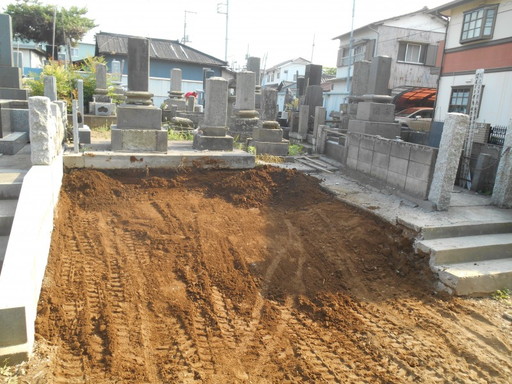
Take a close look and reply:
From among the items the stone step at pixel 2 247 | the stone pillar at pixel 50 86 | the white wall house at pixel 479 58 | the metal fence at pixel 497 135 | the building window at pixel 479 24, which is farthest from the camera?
the building window at pixel 479 24

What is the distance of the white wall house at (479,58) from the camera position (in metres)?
13.1

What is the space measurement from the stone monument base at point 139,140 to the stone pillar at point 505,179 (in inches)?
244

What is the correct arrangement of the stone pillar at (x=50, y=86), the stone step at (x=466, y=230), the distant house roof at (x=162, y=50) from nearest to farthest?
1. the stone step at (x=466, y=230)
2. the stone pillar at (x=50, y=86)
3. the distant house roof at (x=162, y=50)

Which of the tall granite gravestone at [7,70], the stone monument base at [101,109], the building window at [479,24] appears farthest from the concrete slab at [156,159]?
the building window at [479,24]

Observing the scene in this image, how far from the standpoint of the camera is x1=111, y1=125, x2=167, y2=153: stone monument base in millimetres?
7918

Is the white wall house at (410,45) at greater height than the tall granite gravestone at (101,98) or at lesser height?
greater

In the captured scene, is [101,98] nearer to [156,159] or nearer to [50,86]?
[50,86]

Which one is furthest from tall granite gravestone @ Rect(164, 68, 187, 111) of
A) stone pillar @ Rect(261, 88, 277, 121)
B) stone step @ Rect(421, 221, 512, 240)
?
stone step @ Rect(421, 221, 512, 240)

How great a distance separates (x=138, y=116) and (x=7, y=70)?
11.8 feet

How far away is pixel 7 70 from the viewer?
904 centimetres

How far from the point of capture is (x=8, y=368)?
3.02 meters

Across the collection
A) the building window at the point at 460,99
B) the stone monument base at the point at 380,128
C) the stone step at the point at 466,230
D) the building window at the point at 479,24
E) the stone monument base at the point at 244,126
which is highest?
the building window at the point at 479,24

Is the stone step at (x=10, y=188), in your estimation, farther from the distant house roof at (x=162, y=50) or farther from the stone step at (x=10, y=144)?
the distant house roof at (x=162, y=50)

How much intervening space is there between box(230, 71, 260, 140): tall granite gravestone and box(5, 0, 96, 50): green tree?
86.2 feet
